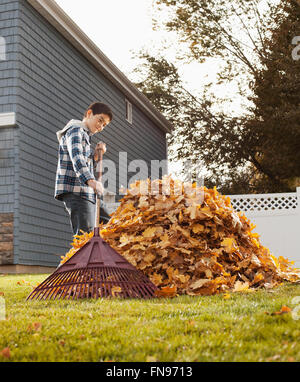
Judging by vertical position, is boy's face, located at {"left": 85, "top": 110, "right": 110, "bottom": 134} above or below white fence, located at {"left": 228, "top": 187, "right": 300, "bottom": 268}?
above

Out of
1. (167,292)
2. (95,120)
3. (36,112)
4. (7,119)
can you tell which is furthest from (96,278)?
(36,112)

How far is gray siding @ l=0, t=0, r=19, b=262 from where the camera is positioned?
868 centimetres

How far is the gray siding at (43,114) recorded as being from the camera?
9.01 meters

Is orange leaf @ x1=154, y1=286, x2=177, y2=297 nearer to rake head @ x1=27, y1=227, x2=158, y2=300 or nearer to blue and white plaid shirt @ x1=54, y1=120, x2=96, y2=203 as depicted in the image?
rake head @ x1=27, y1=227, x2=158, y2=300

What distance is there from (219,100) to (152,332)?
19.2 m

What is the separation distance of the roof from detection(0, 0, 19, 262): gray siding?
54 cm

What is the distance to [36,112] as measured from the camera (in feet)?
31.3
